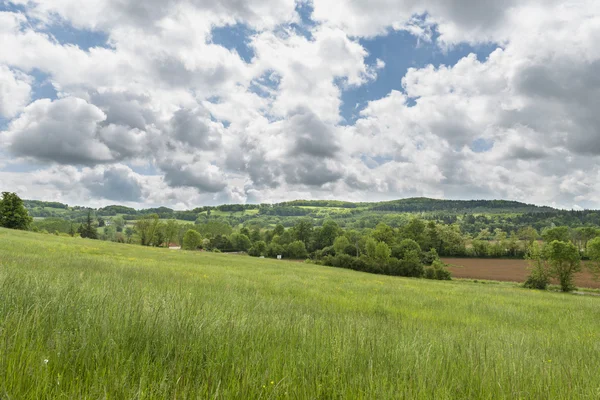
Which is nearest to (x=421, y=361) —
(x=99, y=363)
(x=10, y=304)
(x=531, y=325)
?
(x=99, y=363)

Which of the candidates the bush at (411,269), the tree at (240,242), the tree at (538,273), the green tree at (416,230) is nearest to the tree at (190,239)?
the tree at (240,242)

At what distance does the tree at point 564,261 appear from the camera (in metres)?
52.7

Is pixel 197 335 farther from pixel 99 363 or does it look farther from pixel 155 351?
pixel 99 363

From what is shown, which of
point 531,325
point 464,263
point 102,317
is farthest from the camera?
point 464,263

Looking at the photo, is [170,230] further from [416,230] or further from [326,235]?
[416,230]

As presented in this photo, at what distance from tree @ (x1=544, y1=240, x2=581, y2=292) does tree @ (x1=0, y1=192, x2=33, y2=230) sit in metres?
119

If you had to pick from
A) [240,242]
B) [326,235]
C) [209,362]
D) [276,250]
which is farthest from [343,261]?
[240,242]

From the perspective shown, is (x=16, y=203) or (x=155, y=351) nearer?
(x=155, y=351)

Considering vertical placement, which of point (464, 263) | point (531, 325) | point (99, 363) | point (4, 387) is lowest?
point (464, 263)

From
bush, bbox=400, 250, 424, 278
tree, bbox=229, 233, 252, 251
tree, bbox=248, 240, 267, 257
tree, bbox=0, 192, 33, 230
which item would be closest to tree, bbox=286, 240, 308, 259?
tree, bbox=248, 240, 267, 257

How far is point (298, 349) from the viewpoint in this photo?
3514 mm

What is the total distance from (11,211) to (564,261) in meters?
122

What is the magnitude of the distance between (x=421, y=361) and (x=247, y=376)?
194 centimetres

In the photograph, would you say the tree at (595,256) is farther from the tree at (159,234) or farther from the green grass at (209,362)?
the tree at (159,234)
